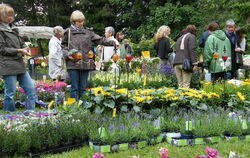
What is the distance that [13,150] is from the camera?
3691mm

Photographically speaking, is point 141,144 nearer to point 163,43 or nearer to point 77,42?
point 77,42

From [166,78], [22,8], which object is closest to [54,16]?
[22,8]

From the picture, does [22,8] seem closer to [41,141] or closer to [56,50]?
[56,50]

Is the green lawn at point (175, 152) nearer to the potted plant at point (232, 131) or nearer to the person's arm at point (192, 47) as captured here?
the potted plant at point (232, 131)


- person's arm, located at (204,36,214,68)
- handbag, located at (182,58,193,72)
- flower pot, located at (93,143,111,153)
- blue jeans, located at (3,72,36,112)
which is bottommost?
flower pot, located at (93,143,111,153)

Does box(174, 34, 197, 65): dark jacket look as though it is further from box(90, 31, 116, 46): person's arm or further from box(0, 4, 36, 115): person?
box(0, 4, 36, 115): person

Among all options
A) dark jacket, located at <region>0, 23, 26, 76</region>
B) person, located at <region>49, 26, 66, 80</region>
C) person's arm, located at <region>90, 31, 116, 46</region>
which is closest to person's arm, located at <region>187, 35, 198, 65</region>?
person's arm, located at <region>90, 31, 116, 46</region>

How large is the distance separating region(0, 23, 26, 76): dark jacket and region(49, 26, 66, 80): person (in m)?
2.77

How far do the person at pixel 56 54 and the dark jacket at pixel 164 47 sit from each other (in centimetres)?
282

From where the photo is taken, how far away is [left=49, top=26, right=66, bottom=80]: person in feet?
26.8

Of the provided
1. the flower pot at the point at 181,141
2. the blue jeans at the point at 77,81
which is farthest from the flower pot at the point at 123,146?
the blue jeans at the point at 77,81

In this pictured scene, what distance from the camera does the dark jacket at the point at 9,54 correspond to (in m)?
5.17

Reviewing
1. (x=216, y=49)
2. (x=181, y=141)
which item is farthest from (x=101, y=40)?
(x=216, y=49)

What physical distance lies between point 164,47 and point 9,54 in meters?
5.17
